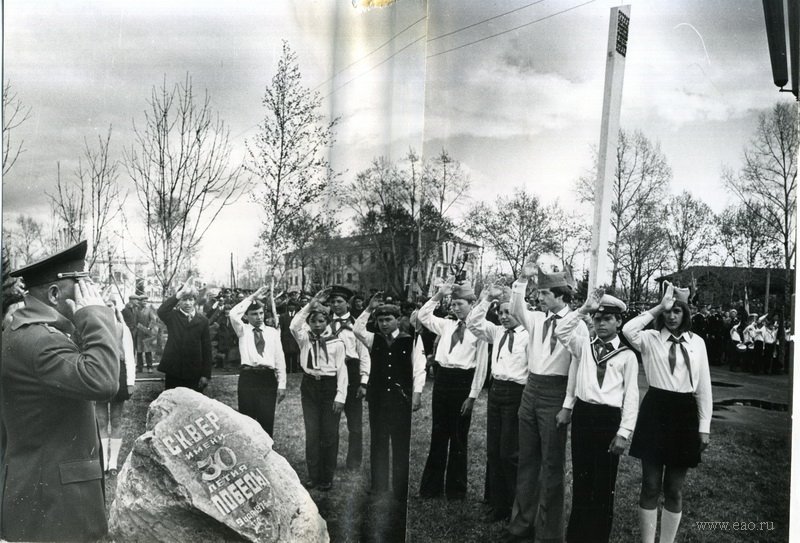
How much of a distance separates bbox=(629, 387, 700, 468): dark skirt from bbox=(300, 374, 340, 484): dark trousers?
222cm

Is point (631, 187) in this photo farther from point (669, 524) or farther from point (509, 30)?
point (669, 524)

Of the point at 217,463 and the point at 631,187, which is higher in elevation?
the point at 631,187


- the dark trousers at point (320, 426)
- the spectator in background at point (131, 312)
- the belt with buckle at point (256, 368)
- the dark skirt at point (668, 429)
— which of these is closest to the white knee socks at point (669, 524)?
the dark skirt at point (668, 429)

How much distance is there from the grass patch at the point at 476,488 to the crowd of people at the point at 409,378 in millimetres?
62

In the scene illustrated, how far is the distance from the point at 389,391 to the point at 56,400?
2323mm

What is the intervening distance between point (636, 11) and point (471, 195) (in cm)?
166

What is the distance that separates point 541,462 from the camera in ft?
15.8

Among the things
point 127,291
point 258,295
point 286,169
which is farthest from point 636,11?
point 127,291

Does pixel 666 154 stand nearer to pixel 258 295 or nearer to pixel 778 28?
pixel 778 28

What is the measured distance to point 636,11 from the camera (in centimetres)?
474

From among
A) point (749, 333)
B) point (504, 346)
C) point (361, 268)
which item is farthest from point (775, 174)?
point (361, 268)

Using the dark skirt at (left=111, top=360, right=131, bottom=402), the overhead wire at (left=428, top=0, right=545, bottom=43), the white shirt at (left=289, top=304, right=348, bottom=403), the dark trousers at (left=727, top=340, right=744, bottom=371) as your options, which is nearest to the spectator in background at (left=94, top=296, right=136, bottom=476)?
the dark skirt at (left=111, top=360, right=131, bottom=402)

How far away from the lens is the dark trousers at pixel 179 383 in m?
5.12

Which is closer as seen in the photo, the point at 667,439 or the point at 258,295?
the point at 667,439
